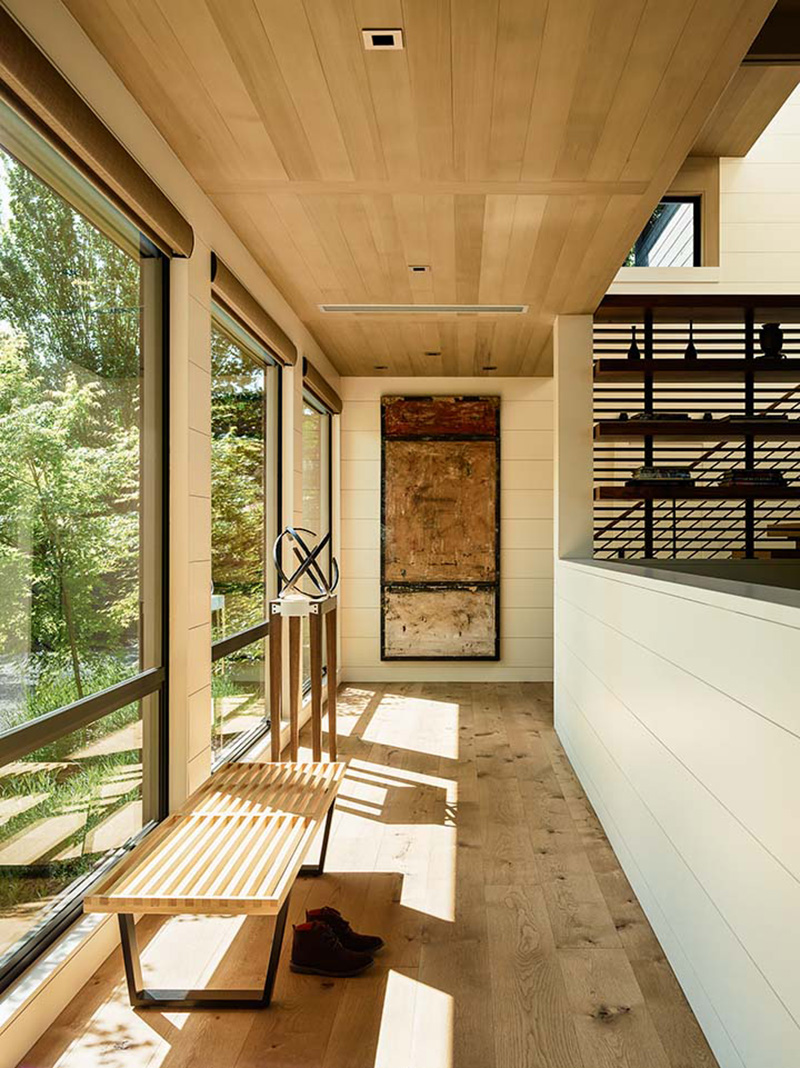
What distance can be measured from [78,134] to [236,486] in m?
2.23

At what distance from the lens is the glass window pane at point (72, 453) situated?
211cm

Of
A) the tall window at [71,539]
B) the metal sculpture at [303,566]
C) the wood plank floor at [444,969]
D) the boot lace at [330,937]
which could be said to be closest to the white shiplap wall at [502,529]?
the wood plank floor at [444,969]

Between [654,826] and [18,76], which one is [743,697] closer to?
[654,826]

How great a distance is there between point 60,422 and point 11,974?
1.31 metres

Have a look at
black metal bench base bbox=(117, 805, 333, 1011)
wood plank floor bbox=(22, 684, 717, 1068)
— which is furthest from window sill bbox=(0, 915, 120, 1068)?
black metal bench base bbox=(117, 805, 333, 1011)

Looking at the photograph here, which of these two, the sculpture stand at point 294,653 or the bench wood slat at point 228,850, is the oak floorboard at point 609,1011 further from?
the sculpture stand at point 294,653

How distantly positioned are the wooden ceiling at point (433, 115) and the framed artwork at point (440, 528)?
3.19 metres

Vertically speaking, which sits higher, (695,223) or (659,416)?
(695,223)

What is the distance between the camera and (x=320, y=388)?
247 inches

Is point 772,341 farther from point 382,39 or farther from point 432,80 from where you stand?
point 382,39

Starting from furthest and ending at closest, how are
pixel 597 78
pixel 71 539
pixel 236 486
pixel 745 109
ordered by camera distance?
pixel 745 109 → pixel 236 486 → pixel 597 78 → pixel 71 539

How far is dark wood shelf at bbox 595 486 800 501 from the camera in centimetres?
525

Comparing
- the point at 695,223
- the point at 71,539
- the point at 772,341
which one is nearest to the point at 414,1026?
the point at 71,539

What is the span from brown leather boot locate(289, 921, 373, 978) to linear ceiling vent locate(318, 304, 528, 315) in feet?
11.5
